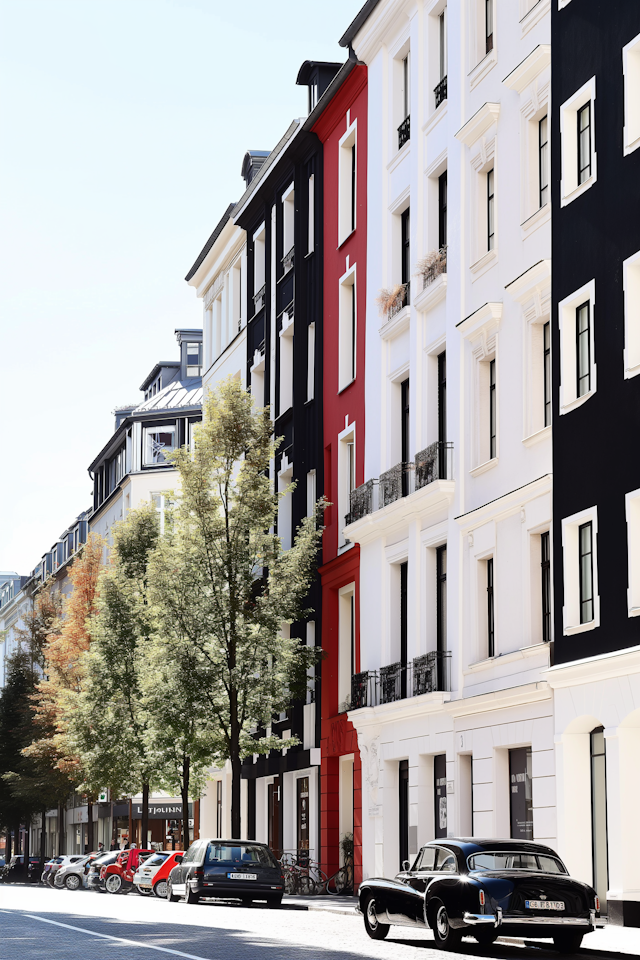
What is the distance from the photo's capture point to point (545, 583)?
26.0 m

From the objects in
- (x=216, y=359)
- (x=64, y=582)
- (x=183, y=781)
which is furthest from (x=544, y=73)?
(x=64, y=582)

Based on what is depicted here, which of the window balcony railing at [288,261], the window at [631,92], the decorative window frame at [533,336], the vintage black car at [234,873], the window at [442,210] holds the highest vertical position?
the window balcony railing at [288,261]

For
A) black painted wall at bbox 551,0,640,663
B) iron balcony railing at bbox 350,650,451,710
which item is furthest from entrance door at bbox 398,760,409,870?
black painted wall at bbox 551,0,640,663

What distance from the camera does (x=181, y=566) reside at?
37531 millimetres

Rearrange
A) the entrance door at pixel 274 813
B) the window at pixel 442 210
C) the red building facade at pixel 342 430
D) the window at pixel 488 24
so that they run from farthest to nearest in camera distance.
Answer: the entrance door at pixel 274 813
the red building facade at pixel 342 430
the window at pixel 442 210
the window at pixel 488 24

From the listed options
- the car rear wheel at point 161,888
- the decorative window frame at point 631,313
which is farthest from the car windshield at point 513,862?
the car rear wheel at point 161,888

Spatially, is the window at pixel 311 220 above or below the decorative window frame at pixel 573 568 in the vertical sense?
above

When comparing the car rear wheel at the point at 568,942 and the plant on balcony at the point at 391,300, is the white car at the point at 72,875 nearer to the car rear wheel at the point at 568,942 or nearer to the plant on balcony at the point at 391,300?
the plant on balcony at the point at 391,300

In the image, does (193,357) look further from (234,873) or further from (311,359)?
(234,873)

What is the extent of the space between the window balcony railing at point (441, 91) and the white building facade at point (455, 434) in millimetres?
81

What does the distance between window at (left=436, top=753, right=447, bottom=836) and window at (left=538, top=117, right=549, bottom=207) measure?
11524mm

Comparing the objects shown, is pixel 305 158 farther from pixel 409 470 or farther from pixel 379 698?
pixel 379 698

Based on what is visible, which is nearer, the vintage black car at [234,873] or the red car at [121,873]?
the vintage black car at [234,873]

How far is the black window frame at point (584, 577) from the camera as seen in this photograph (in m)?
23.6
